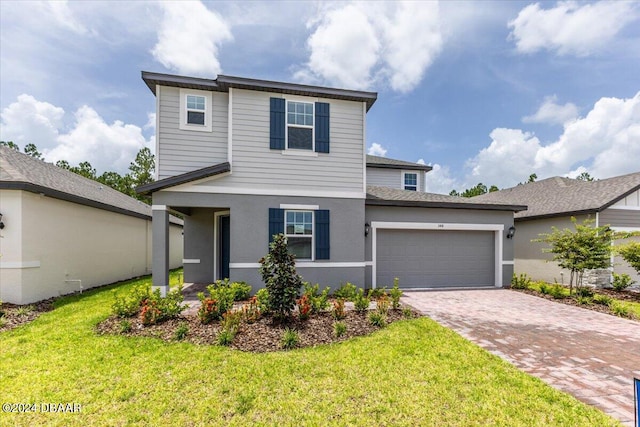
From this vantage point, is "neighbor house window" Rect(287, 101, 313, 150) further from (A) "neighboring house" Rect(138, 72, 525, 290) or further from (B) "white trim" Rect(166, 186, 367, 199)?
(B) "white trim" Rect(166, 186, 367, 199)

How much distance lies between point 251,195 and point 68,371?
5.41m

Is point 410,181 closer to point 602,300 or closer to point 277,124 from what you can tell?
point 602,300

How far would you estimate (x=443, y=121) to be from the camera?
59.7ft

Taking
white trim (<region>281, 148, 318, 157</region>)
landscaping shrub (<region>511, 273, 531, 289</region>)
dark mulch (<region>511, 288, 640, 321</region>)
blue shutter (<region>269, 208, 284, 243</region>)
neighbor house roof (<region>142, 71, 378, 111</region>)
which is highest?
neighbor house roof (<region>142, 71, 378, 111</region>)

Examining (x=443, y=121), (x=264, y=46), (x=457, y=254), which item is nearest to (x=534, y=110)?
(x=443, y=121)

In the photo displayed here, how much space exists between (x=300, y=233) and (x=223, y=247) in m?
3.37

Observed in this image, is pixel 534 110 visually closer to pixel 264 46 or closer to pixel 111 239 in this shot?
pixel 264 46

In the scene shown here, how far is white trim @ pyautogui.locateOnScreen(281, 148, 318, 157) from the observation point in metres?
8.73

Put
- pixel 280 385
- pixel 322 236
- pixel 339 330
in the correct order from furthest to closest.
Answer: pixel 322 236, pixel 339 330, pixel 280 385

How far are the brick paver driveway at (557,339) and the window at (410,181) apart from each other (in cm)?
Result: 850

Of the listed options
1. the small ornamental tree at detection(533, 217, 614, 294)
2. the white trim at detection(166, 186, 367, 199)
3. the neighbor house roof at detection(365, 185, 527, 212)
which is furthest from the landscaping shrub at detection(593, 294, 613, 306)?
the white trim at detection(166, 186, 367, 199)

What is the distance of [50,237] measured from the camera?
332 inches

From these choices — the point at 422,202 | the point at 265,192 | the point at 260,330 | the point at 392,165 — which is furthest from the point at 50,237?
the point at 392,165

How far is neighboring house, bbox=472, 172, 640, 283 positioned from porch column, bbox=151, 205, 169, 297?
1407 cm
